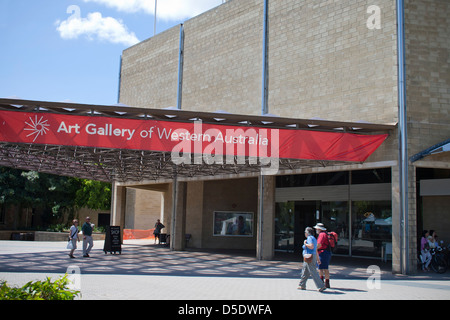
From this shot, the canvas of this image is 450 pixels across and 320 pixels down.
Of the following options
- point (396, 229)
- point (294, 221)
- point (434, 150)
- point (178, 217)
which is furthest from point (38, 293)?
point (294, 221)

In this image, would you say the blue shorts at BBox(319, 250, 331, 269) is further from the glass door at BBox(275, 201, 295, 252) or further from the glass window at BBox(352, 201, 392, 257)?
the glass door at BBox(275, 201, 295, 252)

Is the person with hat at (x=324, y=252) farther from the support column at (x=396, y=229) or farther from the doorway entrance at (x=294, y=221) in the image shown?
the doorway entrance at (x=294, y=221)

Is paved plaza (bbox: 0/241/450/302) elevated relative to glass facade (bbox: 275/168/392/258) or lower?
lower

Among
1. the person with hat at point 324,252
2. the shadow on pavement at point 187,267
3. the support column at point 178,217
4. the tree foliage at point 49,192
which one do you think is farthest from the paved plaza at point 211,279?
the tree foliage at point 49,192

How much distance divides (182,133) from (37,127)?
456 centimetres

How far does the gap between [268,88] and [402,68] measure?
654 centimetres

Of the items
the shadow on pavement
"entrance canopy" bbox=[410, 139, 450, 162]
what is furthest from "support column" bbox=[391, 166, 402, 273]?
"entrance canopy" bbox=[410, 139, 450, 162]

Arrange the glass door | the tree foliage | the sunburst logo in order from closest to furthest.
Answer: the sunburst logo < the glass door < the tree foliage

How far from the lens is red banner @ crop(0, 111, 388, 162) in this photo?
13914 mm

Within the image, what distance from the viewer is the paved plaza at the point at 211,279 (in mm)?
10609

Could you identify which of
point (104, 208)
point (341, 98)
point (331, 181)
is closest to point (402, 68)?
point (341, 98)

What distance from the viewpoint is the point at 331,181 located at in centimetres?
2406

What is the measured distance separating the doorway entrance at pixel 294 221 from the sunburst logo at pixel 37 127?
15.6 m
